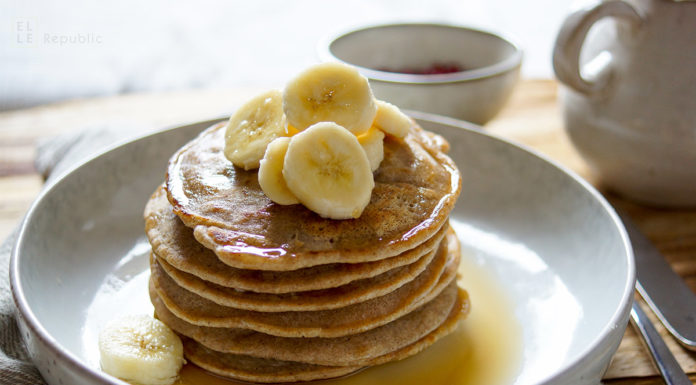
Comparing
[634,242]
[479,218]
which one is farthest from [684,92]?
[479,218]

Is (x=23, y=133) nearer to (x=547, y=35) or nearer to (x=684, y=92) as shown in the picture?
(x=684, y=92)

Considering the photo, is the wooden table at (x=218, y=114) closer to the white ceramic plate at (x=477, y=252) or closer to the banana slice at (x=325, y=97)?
the white ceramic plate at (x=477, y=252)

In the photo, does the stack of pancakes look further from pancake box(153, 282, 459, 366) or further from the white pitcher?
the white pitcher

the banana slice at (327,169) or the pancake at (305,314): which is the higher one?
the banana slice at (327,169)

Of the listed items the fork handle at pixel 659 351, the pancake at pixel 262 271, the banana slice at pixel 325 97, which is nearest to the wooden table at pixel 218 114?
the fork handle at pixel 659 351

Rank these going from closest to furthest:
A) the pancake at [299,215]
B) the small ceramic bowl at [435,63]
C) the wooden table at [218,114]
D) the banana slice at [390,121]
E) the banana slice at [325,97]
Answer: the pancake at [299,215]
the banana slice at [325,97]
the banana slice at [390,121]
the wooden table at [218,114]
the small ceramic bowl at [435,63]

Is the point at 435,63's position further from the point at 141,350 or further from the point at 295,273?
the point at 141,350

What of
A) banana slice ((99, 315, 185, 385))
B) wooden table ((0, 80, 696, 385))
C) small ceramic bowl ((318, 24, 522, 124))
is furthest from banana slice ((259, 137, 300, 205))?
small ceramic bowl ((318, 24, 522, 124))
